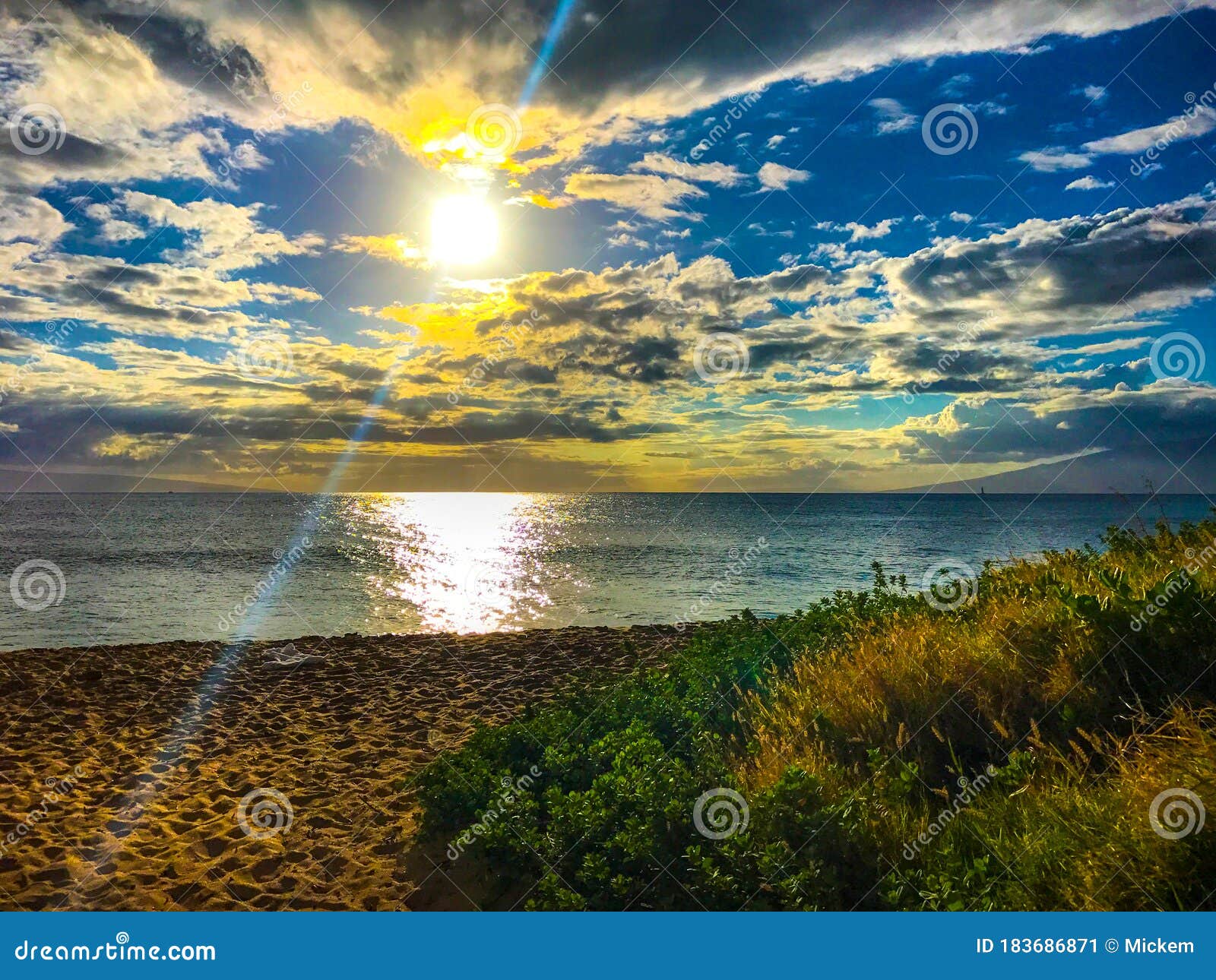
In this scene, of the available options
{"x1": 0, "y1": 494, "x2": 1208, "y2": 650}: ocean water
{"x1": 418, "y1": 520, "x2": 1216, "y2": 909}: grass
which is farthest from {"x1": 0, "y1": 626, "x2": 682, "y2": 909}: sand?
{"x1": 0, "y1": 494, "x2": 1208, "y2": 650}: ocean water

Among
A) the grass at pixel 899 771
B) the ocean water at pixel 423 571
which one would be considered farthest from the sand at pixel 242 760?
the ocean water at pixel 423 571

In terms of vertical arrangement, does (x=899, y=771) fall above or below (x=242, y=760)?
below

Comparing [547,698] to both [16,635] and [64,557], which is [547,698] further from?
[64,557]

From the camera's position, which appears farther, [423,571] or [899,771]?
[423,571]

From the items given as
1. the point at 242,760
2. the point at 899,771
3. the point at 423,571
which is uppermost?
the point at 423,571

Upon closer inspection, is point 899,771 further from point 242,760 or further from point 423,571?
point 423,571

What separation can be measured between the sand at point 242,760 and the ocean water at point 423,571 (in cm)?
443

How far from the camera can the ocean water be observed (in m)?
19.6

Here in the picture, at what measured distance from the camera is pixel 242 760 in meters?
7.86

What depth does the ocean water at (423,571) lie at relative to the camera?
19594mm

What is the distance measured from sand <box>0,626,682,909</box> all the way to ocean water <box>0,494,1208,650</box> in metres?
4.43

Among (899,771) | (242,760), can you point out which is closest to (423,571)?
(242,760)

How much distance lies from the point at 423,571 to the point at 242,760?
26885 millimetres

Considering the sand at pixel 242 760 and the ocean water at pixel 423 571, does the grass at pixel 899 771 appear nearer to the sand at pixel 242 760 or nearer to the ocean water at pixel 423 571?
the sand at pixel 242 760
